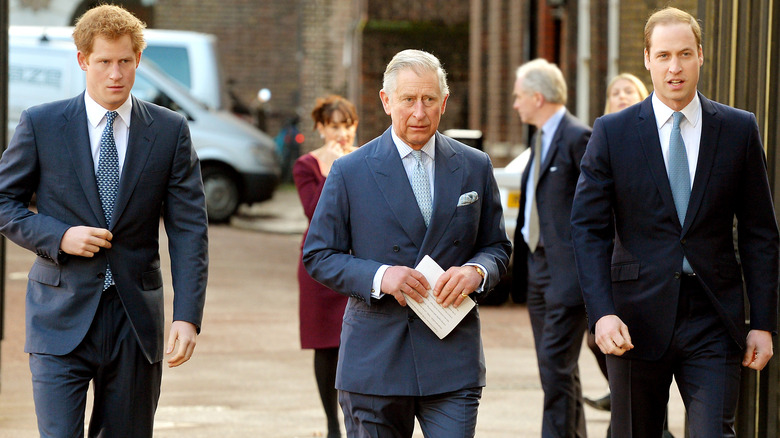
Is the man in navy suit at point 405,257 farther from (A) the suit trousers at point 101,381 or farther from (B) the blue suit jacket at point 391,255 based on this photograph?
(A) the suit trousers at point 101,381

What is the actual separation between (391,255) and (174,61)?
1666 centimetres

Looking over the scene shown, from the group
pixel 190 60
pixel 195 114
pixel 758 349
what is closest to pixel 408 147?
pixel 758 349

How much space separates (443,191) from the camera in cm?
403

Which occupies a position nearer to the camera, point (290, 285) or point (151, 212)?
point (151, 212)

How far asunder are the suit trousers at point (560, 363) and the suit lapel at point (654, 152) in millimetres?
2092

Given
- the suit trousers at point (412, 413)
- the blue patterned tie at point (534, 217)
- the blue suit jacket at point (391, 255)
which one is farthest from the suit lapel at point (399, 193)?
Answer: the blue patterned tie at point (534, 217)

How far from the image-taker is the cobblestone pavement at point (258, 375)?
708cm

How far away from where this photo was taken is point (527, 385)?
330 inches

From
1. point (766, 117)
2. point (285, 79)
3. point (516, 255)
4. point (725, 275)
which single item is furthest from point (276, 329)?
point (285, 79)

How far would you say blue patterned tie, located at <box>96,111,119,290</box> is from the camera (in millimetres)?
4043

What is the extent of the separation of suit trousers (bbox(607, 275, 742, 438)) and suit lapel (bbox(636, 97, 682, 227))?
0.88ft

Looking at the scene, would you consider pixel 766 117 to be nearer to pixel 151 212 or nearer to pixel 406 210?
pixel 406 210

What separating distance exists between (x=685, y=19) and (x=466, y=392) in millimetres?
1426

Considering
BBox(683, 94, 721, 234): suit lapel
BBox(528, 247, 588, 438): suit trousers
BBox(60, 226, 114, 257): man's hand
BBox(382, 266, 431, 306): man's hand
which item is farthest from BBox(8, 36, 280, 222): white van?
BBox(382, 266, 431, 306): man's hand
